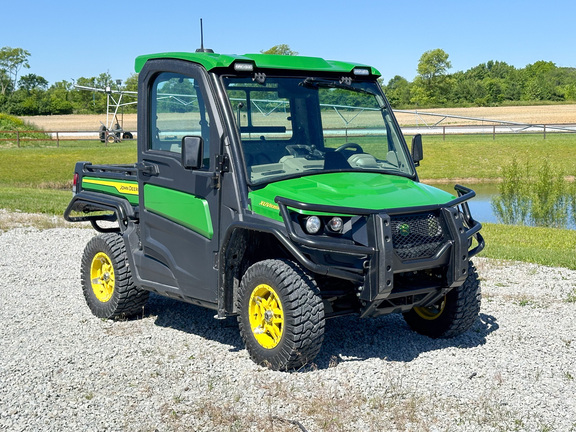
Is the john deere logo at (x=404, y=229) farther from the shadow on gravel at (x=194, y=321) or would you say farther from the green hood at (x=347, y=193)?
the shadow on gravel at (x=194, y=321)

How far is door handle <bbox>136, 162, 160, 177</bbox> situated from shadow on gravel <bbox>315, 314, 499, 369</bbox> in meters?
2.16

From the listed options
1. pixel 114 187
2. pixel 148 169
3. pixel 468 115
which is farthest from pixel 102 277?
pixel 468 115

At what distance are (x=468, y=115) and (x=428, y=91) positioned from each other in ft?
112

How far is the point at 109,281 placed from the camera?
8008 millimetres

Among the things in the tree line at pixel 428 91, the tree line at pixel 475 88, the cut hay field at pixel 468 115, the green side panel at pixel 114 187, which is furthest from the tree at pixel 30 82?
the green side panel at pixel 114 187

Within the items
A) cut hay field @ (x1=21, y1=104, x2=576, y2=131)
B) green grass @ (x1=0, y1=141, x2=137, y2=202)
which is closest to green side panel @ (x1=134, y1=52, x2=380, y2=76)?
green grass @ (x1=0, y1=141, x2=137, y2=202)

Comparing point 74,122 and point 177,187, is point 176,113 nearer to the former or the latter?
point 177,187

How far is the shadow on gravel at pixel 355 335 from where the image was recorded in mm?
6586

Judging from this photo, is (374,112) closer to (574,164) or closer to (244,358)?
(244,358)

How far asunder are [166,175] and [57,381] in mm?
1978

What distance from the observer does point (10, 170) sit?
34.5m

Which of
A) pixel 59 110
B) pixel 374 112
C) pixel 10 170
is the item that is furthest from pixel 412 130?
pixel 59 110

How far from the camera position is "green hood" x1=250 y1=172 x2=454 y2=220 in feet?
18.9

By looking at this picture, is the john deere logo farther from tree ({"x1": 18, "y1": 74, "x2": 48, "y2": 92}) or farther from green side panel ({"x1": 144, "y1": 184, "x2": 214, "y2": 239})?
tree ({"x1": 18, "y1": 74, "x2": 48, "y2": 92})
